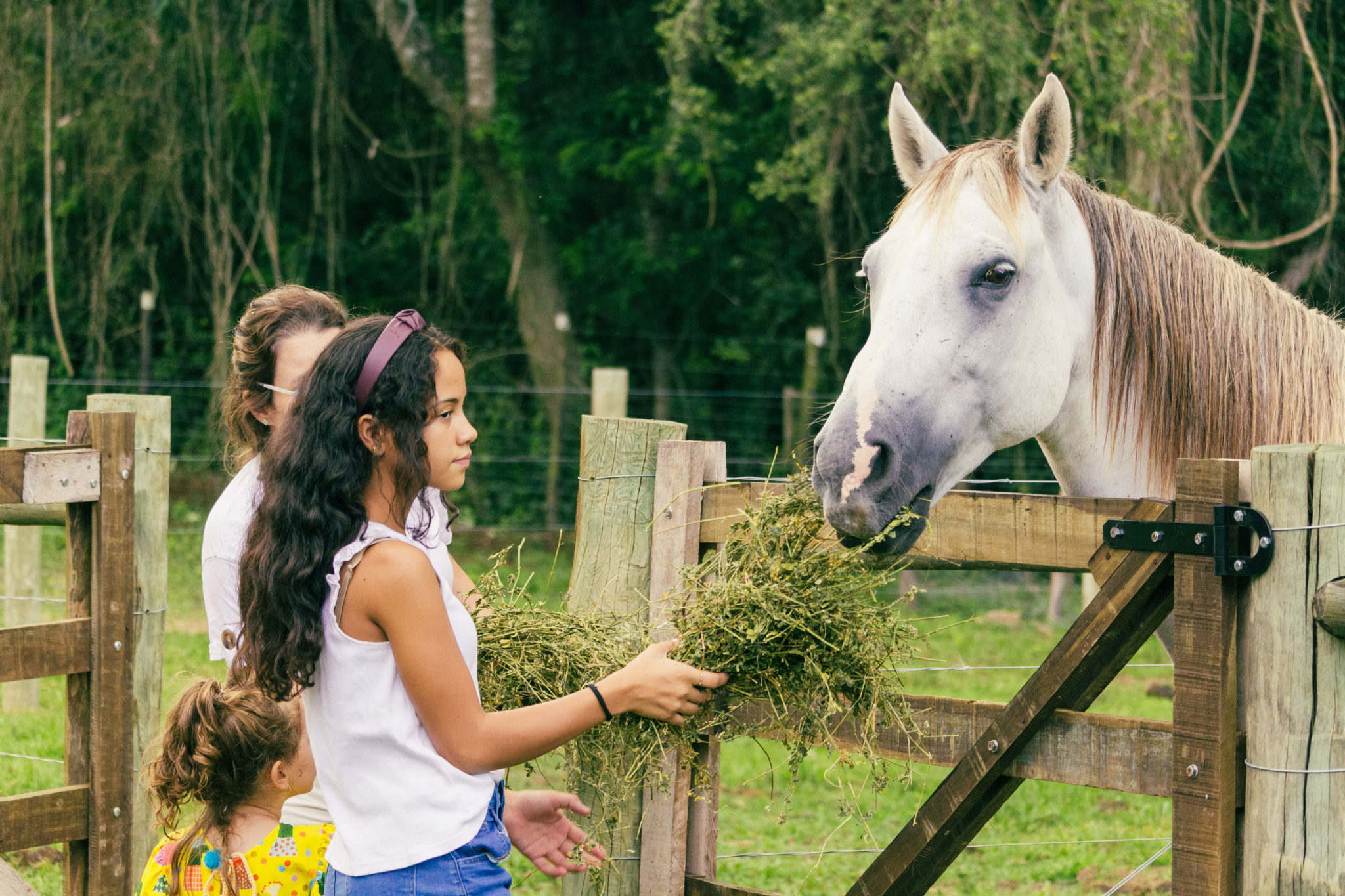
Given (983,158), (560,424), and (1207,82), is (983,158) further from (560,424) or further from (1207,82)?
(560,424)

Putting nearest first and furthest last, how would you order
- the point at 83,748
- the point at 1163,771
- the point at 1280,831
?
the point at 1280,831, the point at 1163,771, the point at 83,748

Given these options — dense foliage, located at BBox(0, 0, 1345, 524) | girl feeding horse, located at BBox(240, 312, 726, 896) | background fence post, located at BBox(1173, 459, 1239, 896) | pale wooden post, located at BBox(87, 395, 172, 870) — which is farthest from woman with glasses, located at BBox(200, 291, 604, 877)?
dense foliage, located at BBox(0, 0, 1345, 524)

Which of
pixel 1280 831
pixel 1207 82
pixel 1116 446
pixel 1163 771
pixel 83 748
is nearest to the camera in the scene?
pixel 1280 831

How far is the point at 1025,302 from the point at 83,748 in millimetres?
2536

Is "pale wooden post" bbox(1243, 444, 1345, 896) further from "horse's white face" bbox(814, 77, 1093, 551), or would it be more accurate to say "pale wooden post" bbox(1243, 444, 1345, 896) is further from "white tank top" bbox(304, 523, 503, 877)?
"white tank top" bbox(304, 523, 503, 877)

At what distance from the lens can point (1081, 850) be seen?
4562 millimetres

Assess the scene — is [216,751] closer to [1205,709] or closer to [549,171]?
[1205,709]

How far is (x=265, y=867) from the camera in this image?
7.34 ft

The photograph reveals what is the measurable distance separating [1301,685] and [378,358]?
4.95 ft

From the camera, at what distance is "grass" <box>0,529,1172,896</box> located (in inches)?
166

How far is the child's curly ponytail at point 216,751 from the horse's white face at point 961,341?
1.16m

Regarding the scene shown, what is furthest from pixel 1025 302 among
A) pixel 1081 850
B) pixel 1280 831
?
pixel 1081 850

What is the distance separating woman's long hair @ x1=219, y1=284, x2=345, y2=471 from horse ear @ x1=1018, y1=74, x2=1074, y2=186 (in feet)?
4.91

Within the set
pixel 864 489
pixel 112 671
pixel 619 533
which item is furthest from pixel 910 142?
pixel 112 671
